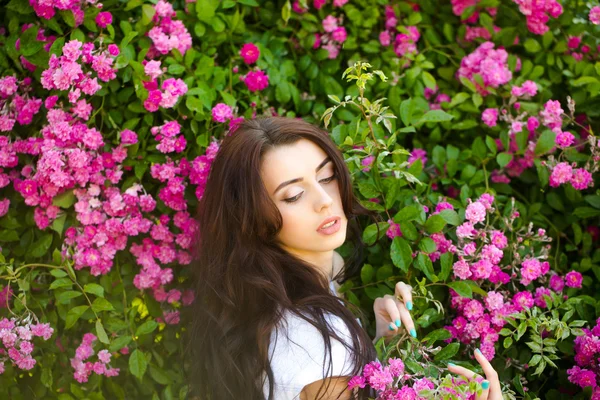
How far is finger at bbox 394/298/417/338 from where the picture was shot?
1997 mm

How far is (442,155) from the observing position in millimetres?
2604

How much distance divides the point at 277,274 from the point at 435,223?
56 cm

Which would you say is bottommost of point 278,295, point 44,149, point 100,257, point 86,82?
point 100,257

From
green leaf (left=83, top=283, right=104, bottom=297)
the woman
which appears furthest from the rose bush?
the woman

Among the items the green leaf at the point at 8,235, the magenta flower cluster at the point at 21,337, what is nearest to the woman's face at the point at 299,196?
the magenta flower cluster at the point at 21,337

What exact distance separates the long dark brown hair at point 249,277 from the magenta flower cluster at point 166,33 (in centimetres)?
49

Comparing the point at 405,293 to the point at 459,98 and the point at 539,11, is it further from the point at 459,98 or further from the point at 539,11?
the point at 539,11

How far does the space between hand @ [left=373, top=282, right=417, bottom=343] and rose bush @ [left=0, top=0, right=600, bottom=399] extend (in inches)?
2.5

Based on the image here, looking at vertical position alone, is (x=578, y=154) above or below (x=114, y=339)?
above

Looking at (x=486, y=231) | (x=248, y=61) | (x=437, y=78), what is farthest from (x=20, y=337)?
(x=437, y=78)

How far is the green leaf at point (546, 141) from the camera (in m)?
2.50

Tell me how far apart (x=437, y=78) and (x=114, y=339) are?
1.60 metres

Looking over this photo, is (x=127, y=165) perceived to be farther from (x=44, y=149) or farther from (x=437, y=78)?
(x=437, y=78)

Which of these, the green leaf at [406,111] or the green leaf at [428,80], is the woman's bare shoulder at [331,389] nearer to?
the green leaf at [406,111]
